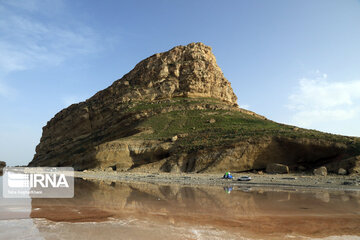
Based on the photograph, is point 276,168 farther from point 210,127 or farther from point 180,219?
point 180,219

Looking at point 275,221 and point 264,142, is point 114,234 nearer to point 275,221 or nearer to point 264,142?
point 275,221

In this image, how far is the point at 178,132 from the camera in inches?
1975

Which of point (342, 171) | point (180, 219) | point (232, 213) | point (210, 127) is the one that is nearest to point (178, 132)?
point (210, 127)

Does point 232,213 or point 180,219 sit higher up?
point 180,219

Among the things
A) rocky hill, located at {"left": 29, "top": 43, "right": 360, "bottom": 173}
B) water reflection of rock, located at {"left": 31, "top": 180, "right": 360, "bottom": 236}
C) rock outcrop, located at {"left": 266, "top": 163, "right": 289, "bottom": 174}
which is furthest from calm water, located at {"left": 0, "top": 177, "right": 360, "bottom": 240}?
rocky hill, located at {"left": 29, "top": 43, "right": 360, "bottom": 173}

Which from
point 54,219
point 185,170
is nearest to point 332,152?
point 185,170

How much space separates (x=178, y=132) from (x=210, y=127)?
5911 millimetres

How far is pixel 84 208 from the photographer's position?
13016 millimetres

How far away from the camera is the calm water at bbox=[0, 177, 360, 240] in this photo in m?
8.61

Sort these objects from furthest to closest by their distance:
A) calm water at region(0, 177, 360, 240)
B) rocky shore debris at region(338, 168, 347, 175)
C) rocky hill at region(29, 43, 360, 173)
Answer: rocky hill at region(29, 43, 360, 173) → rocky shore debris at region(338, 168, 347, 175) → calm water at region(0, 177, 360, 240)

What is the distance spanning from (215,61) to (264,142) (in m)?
50.0

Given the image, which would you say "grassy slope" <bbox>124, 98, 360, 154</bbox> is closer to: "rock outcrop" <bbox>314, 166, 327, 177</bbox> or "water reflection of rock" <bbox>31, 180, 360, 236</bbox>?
"rock outcrop" <bbox>314, 166, 327, 177</bbox>

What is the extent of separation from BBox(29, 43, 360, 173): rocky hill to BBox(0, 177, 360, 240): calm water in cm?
2017

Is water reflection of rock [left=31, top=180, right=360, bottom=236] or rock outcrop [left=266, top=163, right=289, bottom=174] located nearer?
water reflection of rock [left=31, top=180, right=360, bottom=236]
